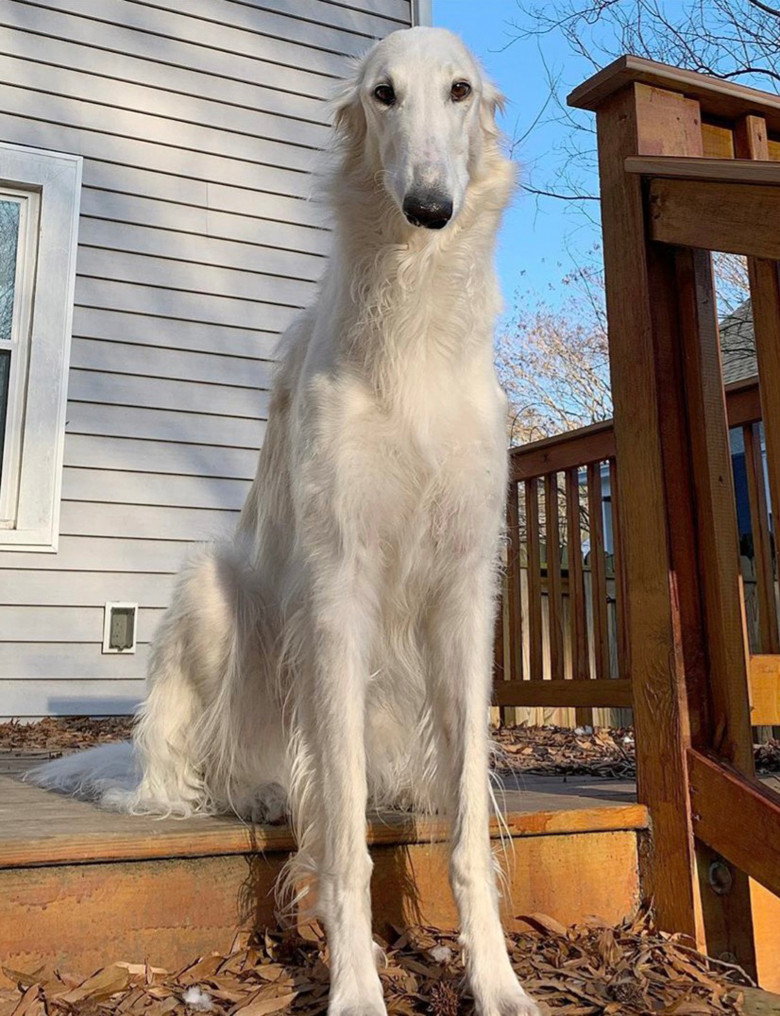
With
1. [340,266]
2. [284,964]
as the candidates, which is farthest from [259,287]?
[284,964]

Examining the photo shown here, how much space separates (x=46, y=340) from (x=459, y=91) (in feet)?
10.7

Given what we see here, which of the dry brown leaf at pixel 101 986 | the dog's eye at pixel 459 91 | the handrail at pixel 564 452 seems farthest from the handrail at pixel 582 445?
the dry brown leaf at pixel 101 986

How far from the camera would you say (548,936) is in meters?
1.87

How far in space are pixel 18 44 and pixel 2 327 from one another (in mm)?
1389

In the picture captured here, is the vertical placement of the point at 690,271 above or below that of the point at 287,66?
below

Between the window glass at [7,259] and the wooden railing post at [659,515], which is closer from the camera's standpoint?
the wooden railing post at [659,515]

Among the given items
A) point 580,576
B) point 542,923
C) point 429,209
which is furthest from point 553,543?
point 429,209

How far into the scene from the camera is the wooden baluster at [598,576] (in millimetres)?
3727

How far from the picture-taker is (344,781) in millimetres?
1630

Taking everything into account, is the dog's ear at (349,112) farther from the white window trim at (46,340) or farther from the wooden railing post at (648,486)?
the white window trim at (46,340)

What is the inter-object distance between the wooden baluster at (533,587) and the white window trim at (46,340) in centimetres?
220

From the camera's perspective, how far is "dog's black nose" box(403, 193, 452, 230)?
1.50m

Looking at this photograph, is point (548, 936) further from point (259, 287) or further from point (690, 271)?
point (259, 287)

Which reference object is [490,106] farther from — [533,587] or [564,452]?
[533,587]
